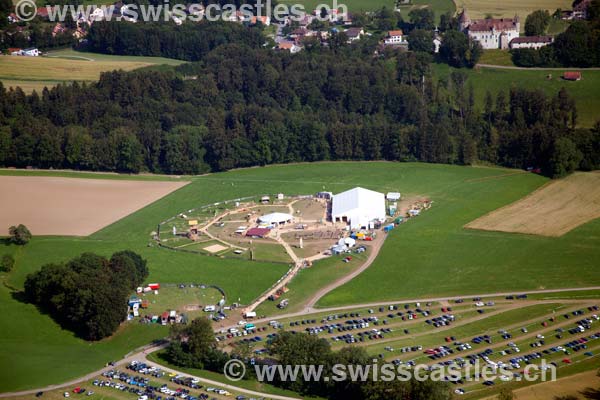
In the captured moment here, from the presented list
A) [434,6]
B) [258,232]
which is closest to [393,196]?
[258,232]

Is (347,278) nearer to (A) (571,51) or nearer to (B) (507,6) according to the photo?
(A) (571,51)

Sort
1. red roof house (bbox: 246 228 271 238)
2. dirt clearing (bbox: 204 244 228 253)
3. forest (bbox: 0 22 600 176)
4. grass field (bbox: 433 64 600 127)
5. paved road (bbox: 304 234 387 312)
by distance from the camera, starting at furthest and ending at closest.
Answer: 1. grass field (bbox: 433 64 600 127)
2. forest (bbox: 0 22 600 176)
3. red roof house (bbox: 246 228 271 238)
4. dirt clearing (bbox: 204 244 228 253)
5. paved road (bbox: 304 234 387 312)

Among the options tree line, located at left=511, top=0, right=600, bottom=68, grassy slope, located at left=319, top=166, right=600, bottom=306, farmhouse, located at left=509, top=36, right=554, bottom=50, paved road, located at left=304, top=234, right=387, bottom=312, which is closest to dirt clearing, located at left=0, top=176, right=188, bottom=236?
paved road, located at left=304, top=234, right=387, bottom=312

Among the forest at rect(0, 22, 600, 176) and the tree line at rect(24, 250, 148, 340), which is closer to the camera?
the tree line at rect(24, 250, 148, 340)

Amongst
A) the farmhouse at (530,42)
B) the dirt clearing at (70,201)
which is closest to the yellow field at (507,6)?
the farmhouse at (530,42)

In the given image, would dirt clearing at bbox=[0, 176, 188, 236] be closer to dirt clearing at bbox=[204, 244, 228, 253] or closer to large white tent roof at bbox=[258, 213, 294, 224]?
dirt clearing at bbox=[204, 244, 228, 253]

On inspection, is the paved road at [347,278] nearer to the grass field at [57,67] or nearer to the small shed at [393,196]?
the small shed at [393,196]

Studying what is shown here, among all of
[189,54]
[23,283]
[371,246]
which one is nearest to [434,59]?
[189,54]
